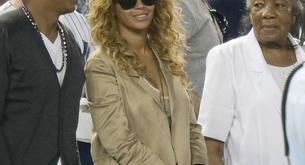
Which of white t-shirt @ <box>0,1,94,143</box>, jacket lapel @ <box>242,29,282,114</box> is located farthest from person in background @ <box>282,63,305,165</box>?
white t-shirt @ <box>0,1,94,143</box>

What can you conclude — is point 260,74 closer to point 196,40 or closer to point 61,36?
point 196,40

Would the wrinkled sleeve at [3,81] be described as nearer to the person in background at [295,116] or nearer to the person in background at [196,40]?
the person in background at [295,116]

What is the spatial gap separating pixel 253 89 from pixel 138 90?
0.62 meters

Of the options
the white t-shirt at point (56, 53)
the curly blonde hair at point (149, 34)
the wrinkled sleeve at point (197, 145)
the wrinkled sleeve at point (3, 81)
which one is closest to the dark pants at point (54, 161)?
the wrinkled sleeve at point (3, 81)

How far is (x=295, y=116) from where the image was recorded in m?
2.12

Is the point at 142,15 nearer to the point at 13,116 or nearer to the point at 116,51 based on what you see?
the point at 116,51

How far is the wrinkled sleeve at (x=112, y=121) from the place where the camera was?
11.3 ft

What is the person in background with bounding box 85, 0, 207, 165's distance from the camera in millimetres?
3465

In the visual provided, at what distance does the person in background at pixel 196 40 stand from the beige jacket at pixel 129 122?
0.98 m

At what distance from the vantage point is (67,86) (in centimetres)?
320

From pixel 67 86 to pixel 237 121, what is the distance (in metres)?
1.01

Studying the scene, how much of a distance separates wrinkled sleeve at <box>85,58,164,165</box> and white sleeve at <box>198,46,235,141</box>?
1.64 ft

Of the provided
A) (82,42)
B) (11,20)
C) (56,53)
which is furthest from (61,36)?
(82,42)

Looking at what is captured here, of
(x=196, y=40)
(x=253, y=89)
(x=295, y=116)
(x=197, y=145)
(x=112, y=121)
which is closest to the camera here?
(x=295, y=116)
